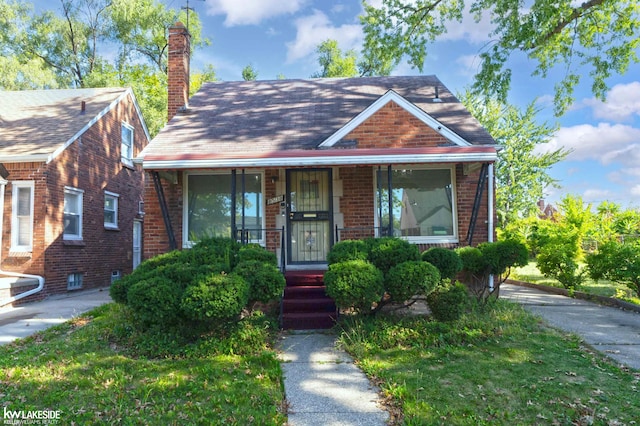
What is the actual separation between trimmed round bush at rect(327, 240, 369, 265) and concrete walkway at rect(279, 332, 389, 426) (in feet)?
4.01

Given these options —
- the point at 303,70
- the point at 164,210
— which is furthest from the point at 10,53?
the point at 164,210

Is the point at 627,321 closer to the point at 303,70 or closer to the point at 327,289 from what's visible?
the point at 327,289

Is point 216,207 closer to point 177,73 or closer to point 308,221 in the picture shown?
point 308,221

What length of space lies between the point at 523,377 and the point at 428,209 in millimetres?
4856

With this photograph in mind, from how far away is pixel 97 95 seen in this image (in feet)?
47.6

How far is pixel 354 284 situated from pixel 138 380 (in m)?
2.76

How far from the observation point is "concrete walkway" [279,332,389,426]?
141 inches

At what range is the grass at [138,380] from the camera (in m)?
3.53

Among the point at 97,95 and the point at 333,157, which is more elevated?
the point at 97,95

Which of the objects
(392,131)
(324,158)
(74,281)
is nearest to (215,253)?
(324,158)

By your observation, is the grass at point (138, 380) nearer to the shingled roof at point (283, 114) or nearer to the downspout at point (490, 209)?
the shingled roof at point (283, 114)

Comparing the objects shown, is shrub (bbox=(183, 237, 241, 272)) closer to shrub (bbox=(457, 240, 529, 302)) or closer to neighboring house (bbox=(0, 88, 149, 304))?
shrub (bbox=(457, 240, 529, 302))

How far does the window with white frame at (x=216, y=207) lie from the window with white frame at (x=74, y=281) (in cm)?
513

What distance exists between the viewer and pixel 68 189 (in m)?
11.5
